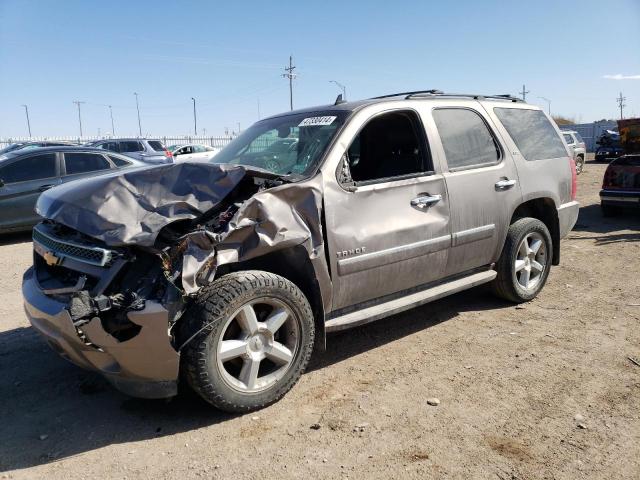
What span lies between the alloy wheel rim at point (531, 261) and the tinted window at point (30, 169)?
8030 millimetres

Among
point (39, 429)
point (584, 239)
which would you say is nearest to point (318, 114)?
point (39, 429)

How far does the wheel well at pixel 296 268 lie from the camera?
10.7ft

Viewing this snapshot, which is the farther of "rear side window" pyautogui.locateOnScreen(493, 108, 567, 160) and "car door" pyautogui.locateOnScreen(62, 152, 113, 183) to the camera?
"car door" pyautogui.locateOnScreen(62, 152, 113, 183)

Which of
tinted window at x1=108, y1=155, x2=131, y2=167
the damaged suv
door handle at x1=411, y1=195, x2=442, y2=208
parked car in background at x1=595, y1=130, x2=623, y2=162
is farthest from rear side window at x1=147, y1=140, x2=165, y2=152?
parked car in background at x1=595, y1=130, x2=623, y2=162

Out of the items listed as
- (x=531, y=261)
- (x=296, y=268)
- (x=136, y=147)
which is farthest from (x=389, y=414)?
(x=136, y=147)

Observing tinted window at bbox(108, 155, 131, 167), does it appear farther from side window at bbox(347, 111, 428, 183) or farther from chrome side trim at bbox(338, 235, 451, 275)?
chrome side trim at bbox(338, 235, 451, 275)

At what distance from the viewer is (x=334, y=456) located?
2.72 metres

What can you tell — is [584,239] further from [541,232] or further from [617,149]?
[617,149]

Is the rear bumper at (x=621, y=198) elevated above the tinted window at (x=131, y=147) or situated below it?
below

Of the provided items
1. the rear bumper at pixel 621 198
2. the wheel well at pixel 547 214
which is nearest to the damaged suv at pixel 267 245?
the wheel well at pixel 547 214

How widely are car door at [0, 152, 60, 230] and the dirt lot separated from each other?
4.72 m

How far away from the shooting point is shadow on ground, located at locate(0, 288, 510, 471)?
2.89 meters

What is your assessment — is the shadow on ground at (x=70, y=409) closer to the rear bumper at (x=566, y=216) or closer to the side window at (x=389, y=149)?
the side window at (x=389, y=149)

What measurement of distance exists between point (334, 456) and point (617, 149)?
2992 centimetres
